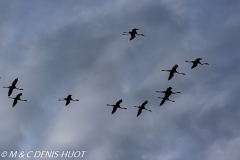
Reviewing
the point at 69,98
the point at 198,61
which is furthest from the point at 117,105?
the point at 198,61

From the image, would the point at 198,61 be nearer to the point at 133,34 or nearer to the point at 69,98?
the point at 133,34

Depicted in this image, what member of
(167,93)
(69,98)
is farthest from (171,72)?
(69,98)

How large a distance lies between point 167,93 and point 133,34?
18.9 metres

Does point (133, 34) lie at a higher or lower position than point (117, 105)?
higher

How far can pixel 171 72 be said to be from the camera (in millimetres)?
166375

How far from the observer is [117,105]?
17038 cm

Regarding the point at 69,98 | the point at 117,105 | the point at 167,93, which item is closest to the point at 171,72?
the point at 167,93

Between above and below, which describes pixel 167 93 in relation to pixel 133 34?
below

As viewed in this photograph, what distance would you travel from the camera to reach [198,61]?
6585 inches

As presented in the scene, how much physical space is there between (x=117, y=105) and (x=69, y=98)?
13596mm

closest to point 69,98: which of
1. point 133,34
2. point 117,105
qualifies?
point 117,105

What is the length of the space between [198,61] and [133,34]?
63.7ft

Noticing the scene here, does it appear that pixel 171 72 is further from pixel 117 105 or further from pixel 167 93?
pixel 117 105

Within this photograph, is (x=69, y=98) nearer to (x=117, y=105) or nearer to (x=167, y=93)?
(x=117, y=105)
